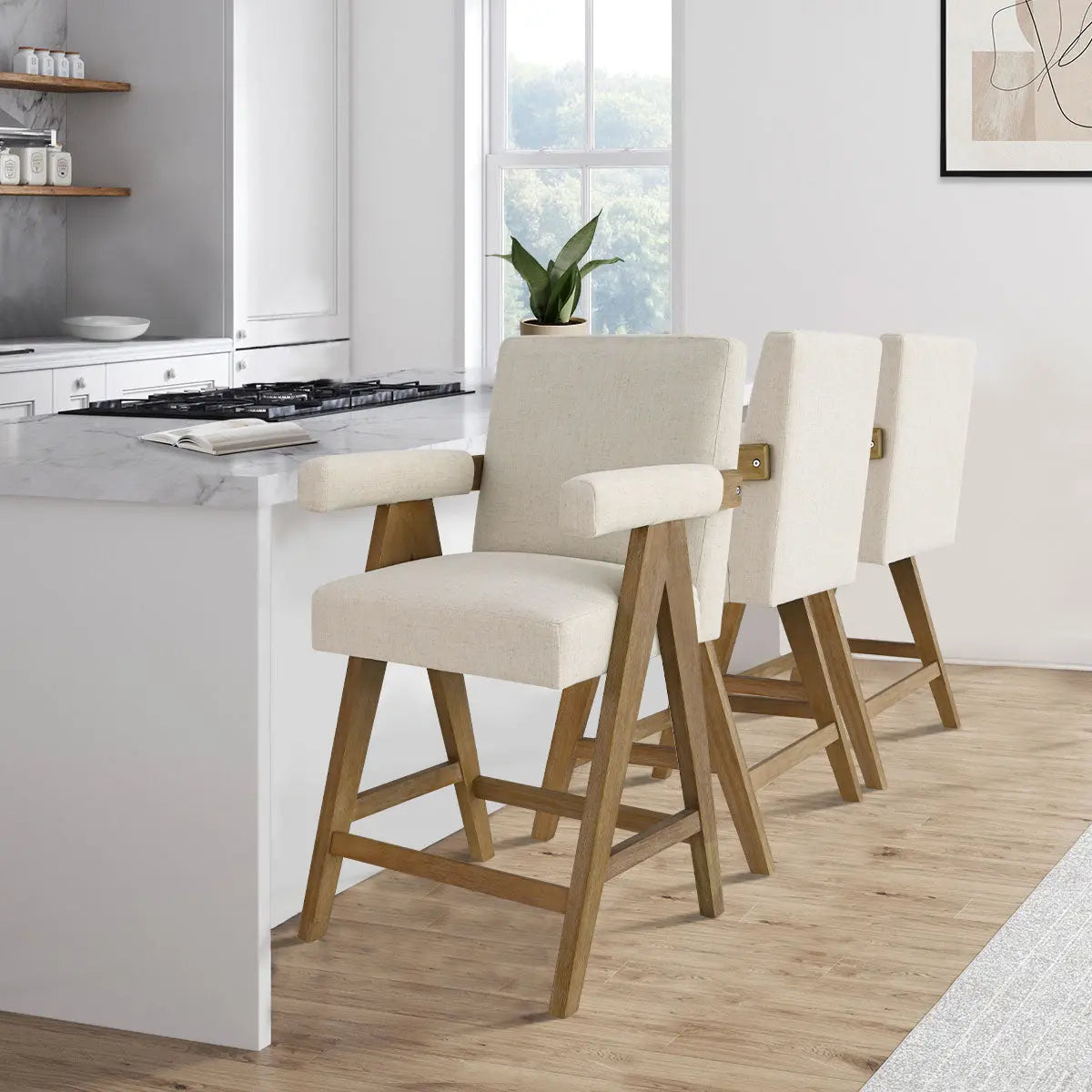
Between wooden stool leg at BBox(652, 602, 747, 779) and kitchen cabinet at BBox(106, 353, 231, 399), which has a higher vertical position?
kitchen cabinet at BBox(106, 353, 231, 399)

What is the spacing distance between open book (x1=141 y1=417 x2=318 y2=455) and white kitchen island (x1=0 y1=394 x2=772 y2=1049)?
0.15 ft

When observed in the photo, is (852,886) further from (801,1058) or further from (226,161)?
(226,161)

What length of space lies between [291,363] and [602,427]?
3311 mm

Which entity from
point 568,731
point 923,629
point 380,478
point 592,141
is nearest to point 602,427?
point 380,478

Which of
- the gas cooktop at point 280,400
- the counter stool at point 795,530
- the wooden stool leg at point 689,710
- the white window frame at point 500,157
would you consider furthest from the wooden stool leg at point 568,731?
the white window frame at point 500,157

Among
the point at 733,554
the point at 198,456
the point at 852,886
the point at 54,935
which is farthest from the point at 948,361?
the point at 54,935

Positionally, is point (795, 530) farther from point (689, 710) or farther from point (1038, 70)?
point (1038, 70)

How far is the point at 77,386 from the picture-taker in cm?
484

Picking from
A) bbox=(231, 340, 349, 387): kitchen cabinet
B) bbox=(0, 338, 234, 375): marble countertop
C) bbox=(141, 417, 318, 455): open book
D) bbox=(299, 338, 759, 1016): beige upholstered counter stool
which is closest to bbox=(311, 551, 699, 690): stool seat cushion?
bbox=(299, 338, 759, 1016): beige upholstered counter stool

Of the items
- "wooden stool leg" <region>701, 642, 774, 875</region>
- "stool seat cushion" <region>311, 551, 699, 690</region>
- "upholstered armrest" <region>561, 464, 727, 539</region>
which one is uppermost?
"upholstered armrest" <region>561, 464, 727, 539</region>

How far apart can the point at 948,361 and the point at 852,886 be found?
4.81 feet

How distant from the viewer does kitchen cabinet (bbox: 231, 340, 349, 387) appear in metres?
5.55

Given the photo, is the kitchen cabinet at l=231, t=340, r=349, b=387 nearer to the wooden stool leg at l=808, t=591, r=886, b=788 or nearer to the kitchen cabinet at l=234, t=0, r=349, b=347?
the kitchen cabinet at l=234, t=0, r=349, b=347

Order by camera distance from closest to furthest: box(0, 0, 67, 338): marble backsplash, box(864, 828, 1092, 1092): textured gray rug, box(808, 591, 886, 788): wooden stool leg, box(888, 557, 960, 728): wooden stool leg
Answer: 1. box(864, 828, 1092, 1092): textured gray rug
2. box(808, 591, 886, 788): wooden stool leg
3. box(888, 557, 960, 728): wooden stool leg
4. box(0, 0, 67, 338): marble backsplash
